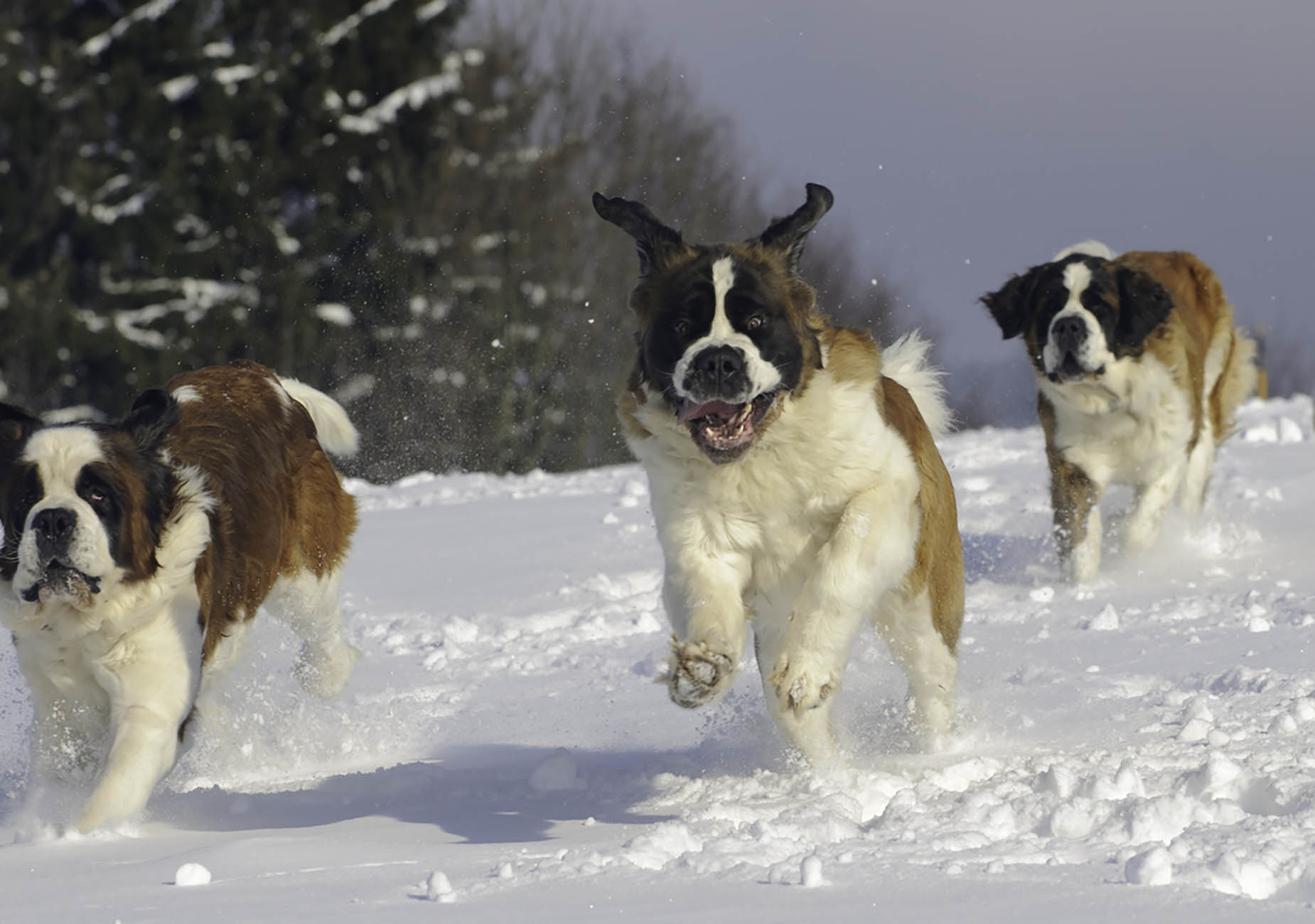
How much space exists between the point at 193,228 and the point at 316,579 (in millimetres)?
21335

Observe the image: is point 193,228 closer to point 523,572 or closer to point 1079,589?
point 523,572

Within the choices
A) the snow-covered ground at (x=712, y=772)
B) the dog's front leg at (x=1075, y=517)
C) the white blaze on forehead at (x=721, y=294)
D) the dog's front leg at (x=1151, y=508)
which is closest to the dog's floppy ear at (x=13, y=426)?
the snow-covered ground at (x=712, y=772)

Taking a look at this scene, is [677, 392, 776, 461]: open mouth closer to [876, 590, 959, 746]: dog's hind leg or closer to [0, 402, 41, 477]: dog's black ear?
[876, 590, 959, 746]: dog's hind leg

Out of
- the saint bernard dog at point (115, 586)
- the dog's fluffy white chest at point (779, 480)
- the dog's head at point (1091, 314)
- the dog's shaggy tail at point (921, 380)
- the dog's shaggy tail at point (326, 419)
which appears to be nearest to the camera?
the saint bernard dog at point (115, 586)

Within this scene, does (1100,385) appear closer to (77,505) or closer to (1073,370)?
(1073,370)

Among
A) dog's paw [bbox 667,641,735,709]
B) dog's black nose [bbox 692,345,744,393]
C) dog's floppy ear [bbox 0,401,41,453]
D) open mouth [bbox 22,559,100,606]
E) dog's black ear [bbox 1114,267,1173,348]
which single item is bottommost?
dog's paw [bbox 667,641,735,709]

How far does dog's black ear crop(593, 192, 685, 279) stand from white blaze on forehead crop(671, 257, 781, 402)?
338 mm

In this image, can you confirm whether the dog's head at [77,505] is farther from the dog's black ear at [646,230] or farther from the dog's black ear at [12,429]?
the dog's black ear at [646,230]

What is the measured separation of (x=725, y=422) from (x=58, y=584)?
2.02m

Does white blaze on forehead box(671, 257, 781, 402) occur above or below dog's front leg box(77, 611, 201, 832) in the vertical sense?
above

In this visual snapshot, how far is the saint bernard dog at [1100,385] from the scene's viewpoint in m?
8.65

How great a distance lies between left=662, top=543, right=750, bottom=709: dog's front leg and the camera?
433cm

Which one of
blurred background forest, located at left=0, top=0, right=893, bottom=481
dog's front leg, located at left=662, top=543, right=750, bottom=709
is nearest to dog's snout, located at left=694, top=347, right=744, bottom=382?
dog's front leg, located at left=662, top=543, right=750, bottom=709

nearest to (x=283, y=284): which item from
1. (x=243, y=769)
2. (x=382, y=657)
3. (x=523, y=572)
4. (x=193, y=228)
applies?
(x=193, y=228)
